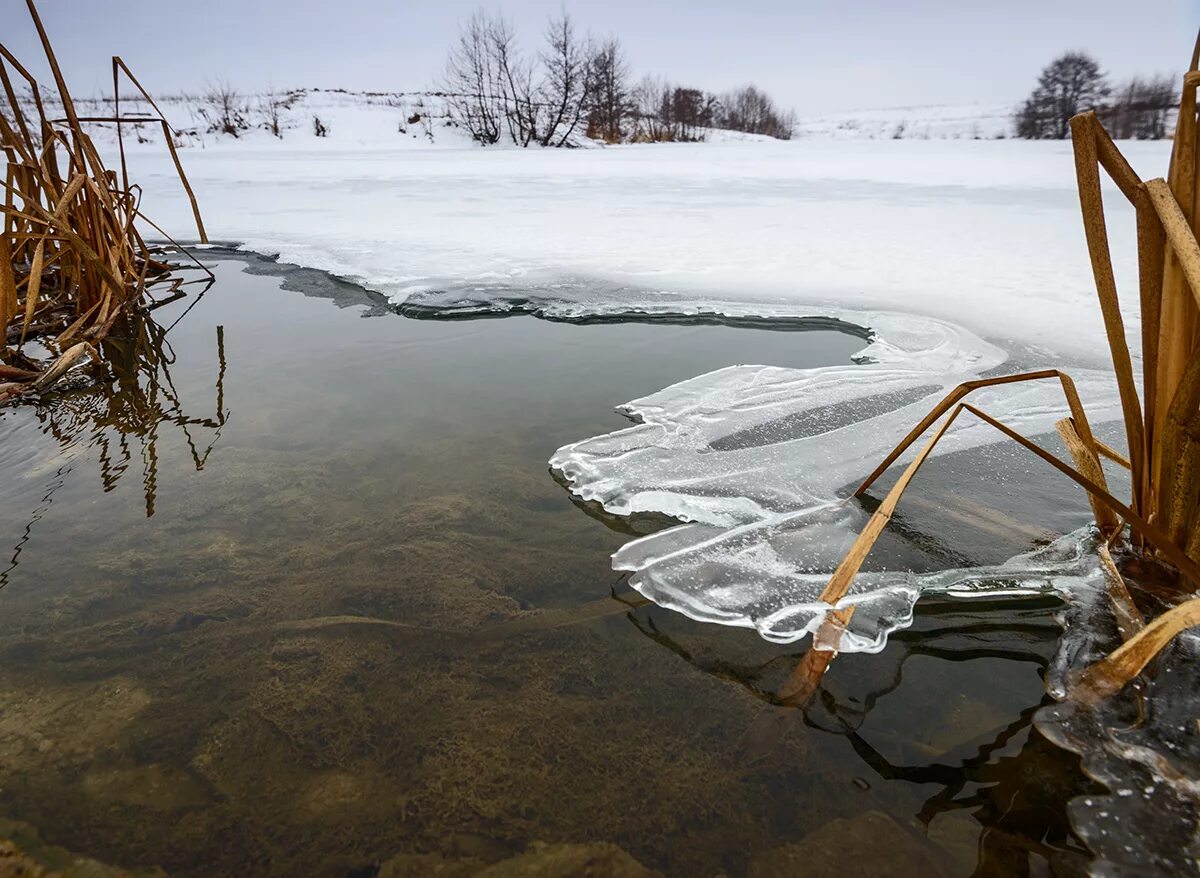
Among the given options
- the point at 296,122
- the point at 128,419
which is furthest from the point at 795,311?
the point at 296,122

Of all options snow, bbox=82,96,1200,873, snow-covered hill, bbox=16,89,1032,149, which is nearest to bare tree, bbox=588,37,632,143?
snow-covered hill, bbox=16,89,1032,149

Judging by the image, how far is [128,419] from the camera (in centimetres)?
173

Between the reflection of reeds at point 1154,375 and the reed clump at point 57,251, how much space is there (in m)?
2.27

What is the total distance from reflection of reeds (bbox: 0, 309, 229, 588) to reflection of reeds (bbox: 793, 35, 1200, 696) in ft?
4.66

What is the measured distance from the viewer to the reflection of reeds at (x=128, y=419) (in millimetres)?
1439

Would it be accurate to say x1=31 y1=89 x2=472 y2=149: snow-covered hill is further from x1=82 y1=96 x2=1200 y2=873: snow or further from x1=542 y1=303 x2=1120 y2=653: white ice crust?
x1=542 y1=303 x2=1120 y2=653: white ice crust

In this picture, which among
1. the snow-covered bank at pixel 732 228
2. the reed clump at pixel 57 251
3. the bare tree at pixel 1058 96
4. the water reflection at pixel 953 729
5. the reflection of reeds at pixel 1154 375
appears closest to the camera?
the water reflection at pixel 953 729

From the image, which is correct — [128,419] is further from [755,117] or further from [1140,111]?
[755,117]

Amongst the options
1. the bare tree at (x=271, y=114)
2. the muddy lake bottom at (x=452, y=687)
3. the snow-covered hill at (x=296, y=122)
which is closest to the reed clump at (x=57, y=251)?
the muddy lake bottom at (x=452, y=687)

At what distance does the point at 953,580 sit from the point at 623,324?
1690 millimetres

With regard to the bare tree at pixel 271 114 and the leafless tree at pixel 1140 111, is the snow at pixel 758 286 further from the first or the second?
the bare tree at pixel 271 114

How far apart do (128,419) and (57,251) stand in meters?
1.41

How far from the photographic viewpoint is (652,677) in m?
0.87

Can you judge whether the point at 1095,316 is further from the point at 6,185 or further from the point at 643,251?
the point at 6,185
